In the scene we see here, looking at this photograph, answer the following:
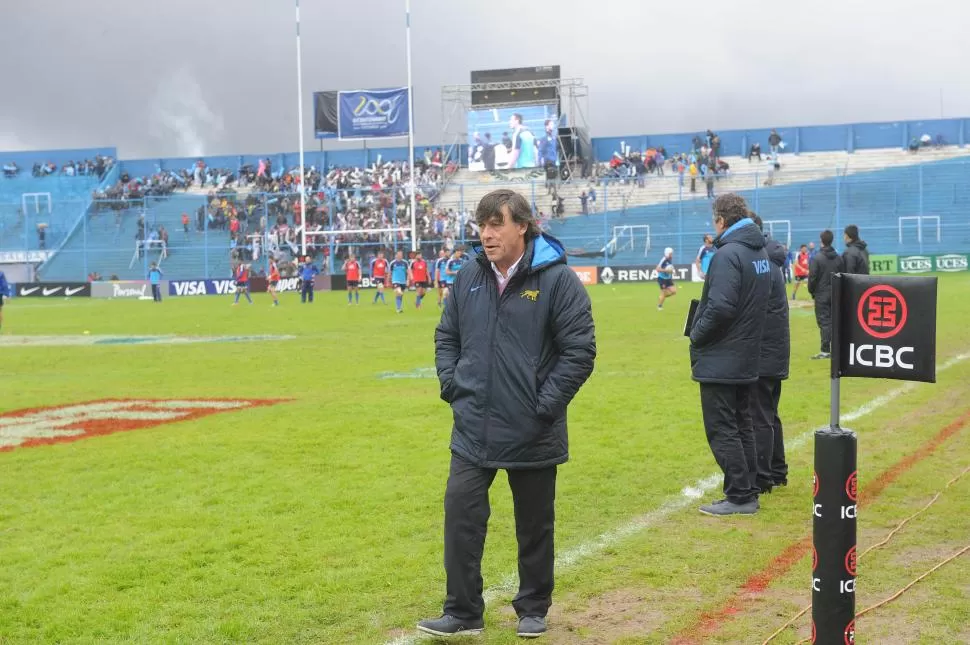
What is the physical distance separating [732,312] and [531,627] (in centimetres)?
315

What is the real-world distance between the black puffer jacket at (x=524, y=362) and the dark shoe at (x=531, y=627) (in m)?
0.74

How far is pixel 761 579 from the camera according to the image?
6.20 meters

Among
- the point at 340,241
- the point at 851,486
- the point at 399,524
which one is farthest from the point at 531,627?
the point at 340,241

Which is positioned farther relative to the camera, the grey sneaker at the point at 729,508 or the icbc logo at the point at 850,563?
the grey sneaker at the point at 729,508

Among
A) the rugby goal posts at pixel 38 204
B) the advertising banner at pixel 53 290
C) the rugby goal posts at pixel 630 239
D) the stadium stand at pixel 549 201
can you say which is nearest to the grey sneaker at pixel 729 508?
the stadium stand at pixel 549 201

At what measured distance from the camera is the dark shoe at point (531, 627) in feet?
17.6

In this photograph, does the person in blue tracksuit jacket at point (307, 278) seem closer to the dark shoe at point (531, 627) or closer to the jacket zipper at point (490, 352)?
the jacket zipper at point (490, 352)

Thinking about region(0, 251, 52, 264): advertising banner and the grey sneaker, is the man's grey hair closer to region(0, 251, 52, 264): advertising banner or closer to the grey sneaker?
the grey sneaker

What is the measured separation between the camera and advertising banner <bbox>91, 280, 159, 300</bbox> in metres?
56.3

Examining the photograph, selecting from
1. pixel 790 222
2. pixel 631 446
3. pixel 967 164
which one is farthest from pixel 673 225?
pixel 631 446

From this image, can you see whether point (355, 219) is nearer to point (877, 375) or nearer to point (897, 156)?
point (897, 156)

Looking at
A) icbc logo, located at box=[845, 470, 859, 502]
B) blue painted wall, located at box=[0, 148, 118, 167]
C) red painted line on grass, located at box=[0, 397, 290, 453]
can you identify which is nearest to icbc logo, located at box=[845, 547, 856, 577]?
icbc logo, located at box=[845, 470, 859, 502]

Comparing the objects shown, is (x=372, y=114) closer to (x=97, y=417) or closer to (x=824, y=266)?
(x=824, y=266)

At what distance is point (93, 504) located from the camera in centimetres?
867
